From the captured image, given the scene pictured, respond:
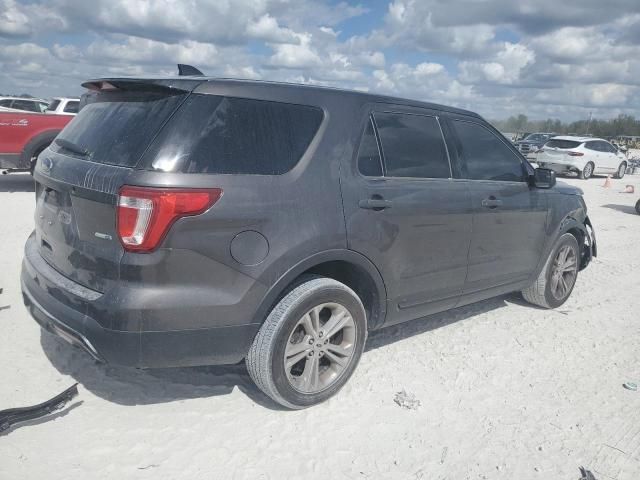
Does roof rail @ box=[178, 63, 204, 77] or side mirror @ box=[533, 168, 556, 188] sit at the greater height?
roof rail @ box=[178, 63, 204, 77]

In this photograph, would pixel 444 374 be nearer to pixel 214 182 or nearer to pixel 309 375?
pixel 309 375

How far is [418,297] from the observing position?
3.76 m

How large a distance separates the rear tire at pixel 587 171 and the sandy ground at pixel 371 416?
57.6 ft

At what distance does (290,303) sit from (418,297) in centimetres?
115

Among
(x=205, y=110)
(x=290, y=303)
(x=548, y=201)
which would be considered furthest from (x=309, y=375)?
(x=548, y=201)

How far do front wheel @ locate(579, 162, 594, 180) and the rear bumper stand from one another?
20440mm

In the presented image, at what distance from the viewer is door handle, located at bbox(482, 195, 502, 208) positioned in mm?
4109

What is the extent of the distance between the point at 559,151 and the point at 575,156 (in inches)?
22.8

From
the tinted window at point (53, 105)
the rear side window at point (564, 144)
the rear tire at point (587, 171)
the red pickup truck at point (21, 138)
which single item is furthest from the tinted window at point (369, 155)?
the rear tire at point (587, 171)

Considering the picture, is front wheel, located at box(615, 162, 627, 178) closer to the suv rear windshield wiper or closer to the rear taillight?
the suv rear windshield wiper

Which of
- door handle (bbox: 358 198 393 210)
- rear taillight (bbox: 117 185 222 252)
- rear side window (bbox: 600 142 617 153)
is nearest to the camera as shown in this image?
rear taillight (bbox: 117 185 222 252)

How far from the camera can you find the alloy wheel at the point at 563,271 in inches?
205

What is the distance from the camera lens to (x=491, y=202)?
13.7 ft

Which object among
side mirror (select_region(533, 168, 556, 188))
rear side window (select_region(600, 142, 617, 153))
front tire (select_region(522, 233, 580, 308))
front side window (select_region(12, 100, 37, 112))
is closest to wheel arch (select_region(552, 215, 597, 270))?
front tire (select_region(522, 233, 580, 308))
